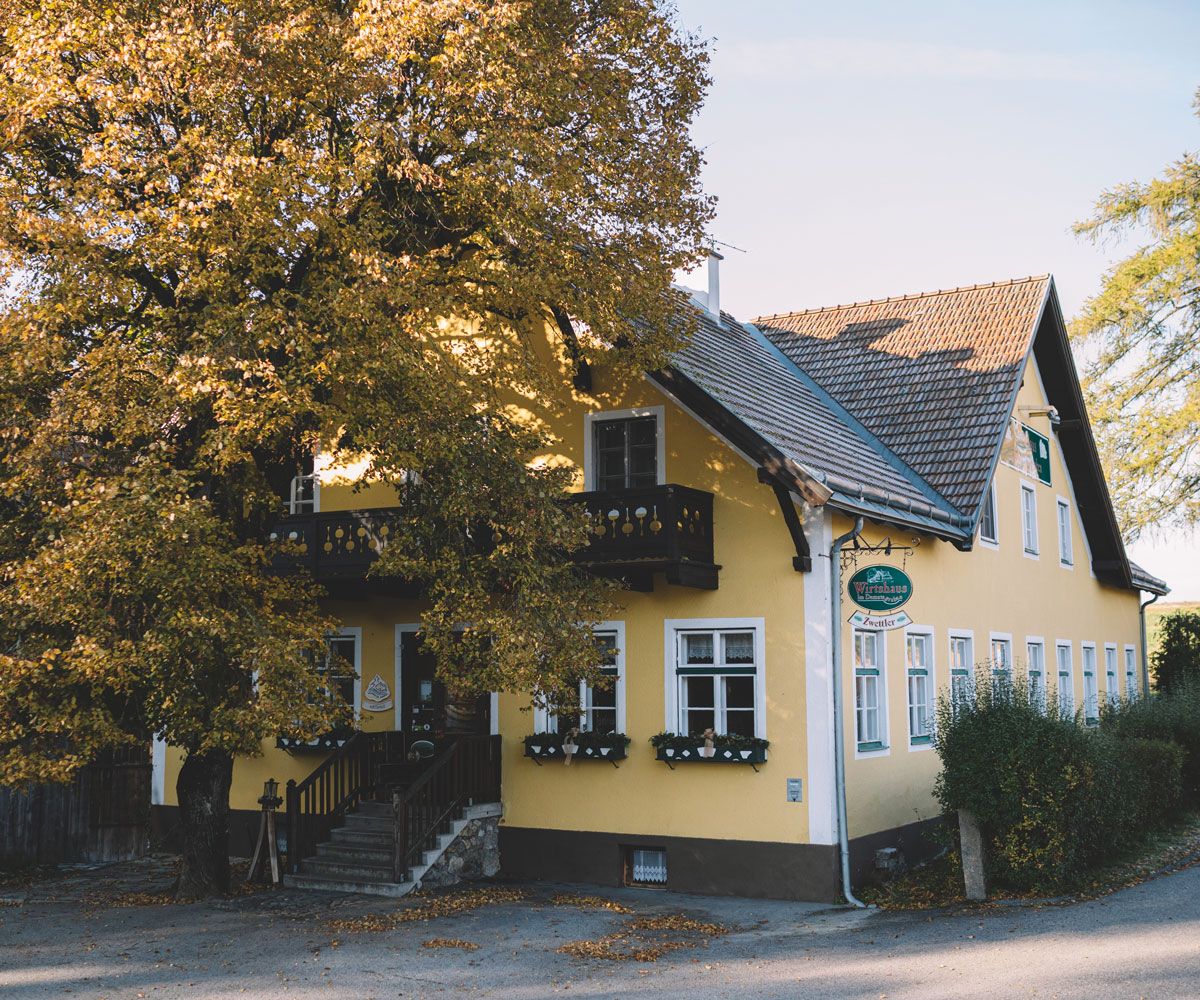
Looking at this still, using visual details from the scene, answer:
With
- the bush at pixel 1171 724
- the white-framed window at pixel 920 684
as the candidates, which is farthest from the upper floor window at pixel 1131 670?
the white-framed window at pixel 920 684

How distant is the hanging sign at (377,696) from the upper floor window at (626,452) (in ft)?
13.5

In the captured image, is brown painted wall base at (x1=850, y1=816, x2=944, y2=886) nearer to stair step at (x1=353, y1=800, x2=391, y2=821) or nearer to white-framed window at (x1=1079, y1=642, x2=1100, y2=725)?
stair step at (x1=353, y1=800, x2=391, y2=821)

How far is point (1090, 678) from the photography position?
25688 mm

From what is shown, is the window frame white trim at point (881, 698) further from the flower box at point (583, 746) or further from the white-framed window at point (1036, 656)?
the white-framed window at point (1036, 656)

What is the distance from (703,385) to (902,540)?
12.5ft

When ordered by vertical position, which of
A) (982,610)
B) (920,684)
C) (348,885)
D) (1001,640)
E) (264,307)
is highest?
(264,307)

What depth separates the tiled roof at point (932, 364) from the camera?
19.6 metres

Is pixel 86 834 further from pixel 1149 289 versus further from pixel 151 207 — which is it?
pixel 1149 289

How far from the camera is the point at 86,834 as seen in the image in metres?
18.3

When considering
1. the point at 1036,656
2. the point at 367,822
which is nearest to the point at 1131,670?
the point at 1036,656

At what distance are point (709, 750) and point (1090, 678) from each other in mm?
13129

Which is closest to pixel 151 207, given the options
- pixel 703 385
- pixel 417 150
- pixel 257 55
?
pixel 257 55

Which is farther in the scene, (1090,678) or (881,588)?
(1090,678)

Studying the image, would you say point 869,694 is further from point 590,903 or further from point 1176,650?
point 1176,650
